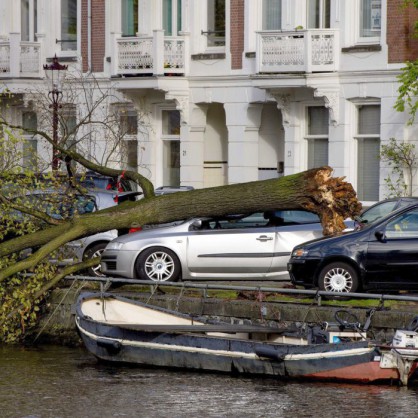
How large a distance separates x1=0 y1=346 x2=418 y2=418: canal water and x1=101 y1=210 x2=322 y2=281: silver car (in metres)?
3.42

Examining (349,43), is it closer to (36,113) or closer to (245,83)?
(245,83)

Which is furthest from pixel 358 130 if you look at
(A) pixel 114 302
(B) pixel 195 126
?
(A) pixel 114 302

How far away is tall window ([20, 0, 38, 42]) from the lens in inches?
1784

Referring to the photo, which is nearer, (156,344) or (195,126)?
(156,344)

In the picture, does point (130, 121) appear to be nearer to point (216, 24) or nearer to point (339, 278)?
point (216, 24)

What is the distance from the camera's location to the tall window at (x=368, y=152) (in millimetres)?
38875

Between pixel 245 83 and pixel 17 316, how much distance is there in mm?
16149

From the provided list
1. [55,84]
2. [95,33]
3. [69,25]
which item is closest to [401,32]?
[95,33]

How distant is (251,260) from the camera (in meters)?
27.6

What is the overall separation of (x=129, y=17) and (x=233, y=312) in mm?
19307

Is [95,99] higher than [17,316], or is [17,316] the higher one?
[95,99]

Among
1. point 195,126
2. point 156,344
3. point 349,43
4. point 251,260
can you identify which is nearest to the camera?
point 156,344

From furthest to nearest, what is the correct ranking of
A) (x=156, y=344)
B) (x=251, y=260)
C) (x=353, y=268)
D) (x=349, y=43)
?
(x=349, y=43), (x=251, y=260), (x=353, y=268), (x=156, y=344)

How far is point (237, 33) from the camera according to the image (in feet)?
135
